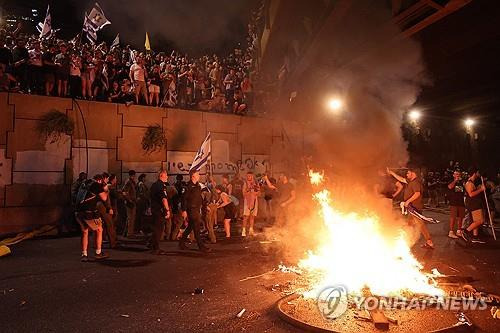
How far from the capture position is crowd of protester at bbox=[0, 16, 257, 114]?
37.1 feet

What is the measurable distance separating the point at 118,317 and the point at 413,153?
21179 mm

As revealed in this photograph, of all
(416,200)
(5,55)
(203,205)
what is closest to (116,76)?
(5,55)

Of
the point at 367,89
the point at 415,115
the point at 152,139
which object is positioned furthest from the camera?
the point at 415,115

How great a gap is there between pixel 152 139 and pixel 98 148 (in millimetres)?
1727

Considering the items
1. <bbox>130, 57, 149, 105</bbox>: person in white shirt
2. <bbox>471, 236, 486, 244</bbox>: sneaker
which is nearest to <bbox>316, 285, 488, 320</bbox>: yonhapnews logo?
<bbox>471, 236, 486, 244</bbox>: sneaker

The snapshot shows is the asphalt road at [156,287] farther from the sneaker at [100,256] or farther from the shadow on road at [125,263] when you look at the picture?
the sneaker at [100,256]

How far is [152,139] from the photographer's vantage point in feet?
41.5

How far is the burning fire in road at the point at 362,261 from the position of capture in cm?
542

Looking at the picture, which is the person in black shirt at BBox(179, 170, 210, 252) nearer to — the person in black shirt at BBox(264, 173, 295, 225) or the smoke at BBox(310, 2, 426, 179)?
the person in black shirt at BBox(264, 173, 295, 225)

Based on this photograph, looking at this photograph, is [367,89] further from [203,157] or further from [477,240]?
[203,157]

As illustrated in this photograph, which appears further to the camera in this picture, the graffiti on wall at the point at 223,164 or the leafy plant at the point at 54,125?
the graffiti on wall at the point at 223,164

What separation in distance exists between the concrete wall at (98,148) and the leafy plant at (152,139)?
0.56 ft

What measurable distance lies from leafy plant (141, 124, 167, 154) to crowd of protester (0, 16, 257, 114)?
1.07 metres

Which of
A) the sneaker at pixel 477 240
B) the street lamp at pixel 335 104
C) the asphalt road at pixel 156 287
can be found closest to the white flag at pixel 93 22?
the asphalt road at pixel 156 287
